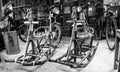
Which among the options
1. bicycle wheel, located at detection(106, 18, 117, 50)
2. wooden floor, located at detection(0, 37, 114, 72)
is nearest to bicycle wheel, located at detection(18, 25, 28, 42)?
wooden floor, located at detection(0, 37, 114, 72)

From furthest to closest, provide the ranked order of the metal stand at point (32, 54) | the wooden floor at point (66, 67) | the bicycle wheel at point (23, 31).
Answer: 1. the bicycle wheel at point (23, 31)
2. the metal stand at point (32, 54)
3. the wooden floor at point (66, 67)

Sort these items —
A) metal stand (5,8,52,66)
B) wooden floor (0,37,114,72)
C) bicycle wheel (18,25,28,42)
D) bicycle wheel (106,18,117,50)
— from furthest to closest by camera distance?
1. bicycle wheel (18,25,28,42)
2. bicycle wheel (106,18,117,50)
3. metal stand (5,8,52,66)
4. wooden floor (0,37,114,72)

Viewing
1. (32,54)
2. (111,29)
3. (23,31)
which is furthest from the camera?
(23,31)

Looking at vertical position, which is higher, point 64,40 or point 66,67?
point 64,40

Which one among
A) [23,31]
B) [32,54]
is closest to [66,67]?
[32,54]

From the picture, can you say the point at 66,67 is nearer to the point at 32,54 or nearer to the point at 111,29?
the point at 32,54

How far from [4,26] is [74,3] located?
8.16 feet

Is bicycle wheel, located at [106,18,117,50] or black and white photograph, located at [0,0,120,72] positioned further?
bicycle wheel, located at [106,18,117,50]

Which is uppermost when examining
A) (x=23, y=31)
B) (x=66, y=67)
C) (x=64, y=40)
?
(x=23, y=31)

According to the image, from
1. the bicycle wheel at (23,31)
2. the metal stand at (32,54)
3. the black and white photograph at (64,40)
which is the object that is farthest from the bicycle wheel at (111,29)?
the bicycle wheel at (23,31)

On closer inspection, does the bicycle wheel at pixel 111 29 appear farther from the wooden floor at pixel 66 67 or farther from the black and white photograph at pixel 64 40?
the wooden floor at pixel 66 67

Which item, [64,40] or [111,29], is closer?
[111,29]

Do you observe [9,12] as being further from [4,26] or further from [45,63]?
[45,63]

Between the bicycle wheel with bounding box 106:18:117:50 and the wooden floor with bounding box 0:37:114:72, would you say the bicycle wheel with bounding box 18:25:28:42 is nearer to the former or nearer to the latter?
the wooden floor with bounding box 0:37:114:72
